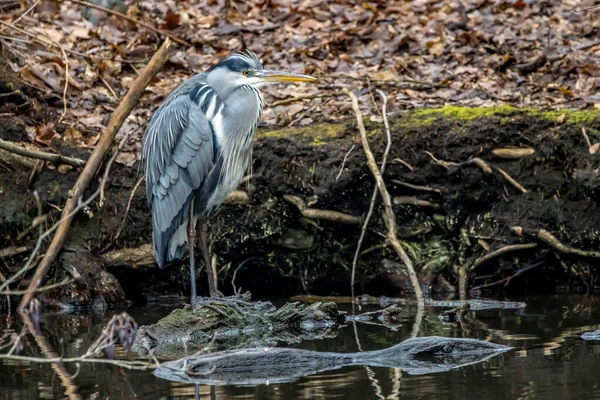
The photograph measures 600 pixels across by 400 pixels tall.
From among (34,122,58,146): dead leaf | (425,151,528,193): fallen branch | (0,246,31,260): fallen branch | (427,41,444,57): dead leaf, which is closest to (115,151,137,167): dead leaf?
(34,122,58,146): dead leaf

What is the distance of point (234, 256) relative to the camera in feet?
25.8

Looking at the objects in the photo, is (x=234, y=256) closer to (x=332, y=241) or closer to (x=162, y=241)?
(x=332, y=241)

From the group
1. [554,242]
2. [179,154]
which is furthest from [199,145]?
[554,242]

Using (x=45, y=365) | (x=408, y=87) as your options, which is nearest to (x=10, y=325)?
(x=45, y=365)

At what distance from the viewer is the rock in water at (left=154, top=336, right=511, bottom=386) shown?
453 cm

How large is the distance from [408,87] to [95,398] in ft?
18.4

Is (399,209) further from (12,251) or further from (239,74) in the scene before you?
(12,251)

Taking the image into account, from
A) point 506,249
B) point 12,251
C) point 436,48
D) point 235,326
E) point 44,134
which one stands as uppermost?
point 436,48

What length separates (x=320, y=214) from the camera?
754cm

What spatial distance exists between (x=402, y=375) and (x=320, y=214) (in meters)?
3.31

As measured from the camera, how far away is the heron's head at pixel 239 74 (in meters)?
6.38

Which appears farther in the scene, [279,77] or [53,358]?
[279,77]

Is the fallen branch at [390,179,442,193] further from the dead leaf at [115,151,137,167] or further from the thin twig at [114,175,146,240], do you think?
the dead leaf at [115,151,137,167]

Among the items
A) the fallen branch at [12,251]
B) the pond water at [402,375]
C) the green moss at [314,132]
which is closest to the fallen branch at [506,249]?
the pond water at [402,375]
